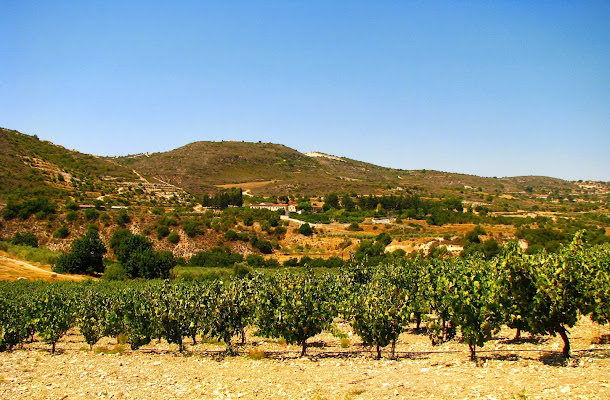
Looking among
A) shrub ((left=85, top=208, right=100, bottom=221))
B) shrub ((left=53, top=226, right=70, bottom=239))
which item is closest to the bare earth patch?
shrub ((left=53, top=226, right=70, bottom=239))

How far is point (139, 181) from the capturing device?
109125mm

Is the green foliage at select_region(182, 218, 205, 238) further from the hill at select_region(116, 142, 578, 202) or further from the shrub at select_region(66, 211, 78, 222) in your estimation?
the hill at select_region(116, 142, 578, 202)

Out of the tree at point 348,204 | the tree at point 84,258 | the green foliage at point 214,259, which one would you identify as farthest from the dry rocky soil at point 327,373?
the tree at point 348,204

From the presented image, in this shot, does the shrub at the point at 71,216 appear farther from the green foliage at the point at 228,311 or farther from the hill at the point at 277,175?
the green foliage at the point at 228,311

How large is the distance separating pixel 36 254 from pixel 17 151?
48.3m

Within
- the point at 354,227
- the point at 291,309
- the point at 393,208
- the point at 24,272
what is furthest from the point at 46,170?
the point at 291,309

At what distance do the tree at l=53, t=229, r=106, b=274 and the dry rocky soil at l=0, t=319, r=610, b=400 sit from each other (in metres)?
36.6

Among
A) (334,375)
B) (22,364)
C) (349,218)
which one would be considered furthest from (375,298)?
(349,218)

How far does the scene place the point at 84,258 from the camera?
56.8 m

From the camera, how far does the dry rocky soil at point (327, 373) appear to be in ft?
41.4

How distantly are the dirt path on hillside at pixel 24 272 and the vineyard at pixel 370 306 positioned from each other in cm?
2622

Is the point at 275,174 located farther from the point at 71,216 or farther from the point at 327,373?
the point at 327,373

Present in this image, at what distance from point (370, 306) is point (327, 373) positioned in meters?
3.24

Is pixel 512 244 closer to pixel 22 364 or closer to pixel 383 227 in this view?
pixel 22 364
